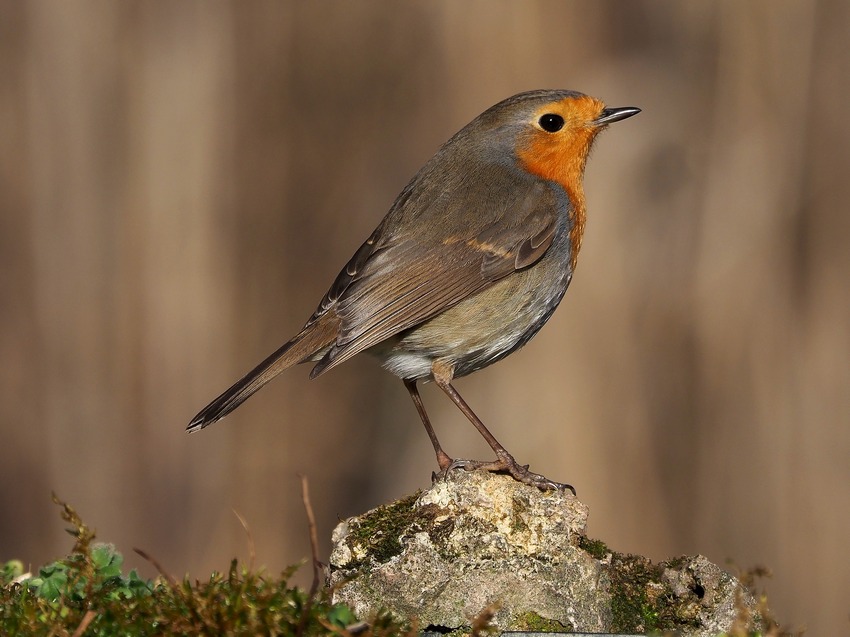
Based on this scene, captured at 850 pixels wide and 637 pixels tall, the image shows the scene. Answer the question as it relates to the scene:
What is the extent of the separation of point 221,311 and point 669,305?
2100 mm

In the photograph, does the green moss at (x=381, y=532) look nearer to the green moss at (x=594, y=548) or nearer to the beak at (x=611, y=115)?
the green moss at (x=594, y=548)

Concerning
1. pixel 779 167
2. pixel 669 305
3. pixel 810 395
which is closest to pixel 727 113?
pixel 779 167

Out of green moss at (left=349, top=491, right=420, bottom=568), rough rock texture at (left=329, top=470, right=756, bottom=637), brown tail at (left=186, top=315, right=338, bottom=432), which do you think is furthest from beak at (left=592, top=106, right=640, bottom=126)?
green moss at (left=349, top=491, right=420, bottom=568)

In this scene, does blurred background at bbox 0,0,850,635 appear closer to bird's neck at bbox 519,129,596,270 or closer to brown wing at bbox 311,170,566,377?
bird's neck at bbox 519,129,596,270

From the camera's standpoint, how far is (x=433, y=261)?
3.59 meters

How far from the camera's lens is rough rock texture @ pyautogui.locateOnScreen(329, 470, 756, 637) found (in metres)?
2.26

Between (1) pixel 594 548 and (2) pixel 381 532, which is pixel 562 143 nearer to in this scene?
(1) pixel 594 548

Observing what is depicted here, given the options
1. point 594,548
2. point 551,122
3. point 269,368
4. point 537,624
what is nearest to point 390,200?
point 551,122

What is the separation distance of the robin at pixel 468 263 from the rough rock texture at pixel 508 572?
840 mm

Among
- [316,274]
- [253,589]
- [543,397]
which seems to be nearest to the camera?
[253,589]

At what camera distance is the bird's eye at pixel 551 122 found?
3.85 m

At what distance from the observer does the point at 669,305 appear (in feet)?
17.4

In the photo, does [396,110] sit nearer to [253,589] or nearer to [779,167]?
[779,167]

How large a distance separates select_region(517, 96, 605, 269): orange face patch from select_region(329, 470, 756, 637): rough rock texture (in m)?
1.60
